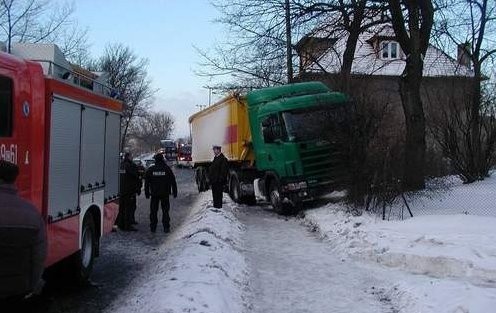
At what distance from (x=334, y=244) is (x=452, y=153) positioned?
7.04 metres

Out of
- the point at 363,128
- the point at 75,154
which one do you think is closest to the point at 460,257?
the point at 75,154

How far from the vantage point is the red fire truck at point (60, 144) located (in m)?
6.80

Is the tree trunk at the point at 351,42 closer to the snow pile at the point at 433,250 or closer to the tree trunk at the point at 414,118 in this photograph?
the tree trunk at the point at 414,118

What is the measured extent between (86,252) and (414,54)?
10408 mm

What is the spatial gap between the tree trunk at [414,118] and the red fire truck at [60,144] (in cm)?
750

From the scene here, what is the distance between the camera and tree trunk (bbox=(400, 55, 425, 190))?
15117 millimetres

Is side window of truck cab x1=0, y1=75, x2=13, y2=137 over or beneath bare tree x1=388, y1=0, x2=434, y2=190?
beneath

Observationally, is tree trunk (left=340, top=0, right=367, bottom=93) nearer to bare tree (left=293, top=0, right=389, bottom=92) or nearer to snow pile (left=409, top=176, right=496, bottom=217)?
bare tree (left=293, top=0, right=389, bottom=92)

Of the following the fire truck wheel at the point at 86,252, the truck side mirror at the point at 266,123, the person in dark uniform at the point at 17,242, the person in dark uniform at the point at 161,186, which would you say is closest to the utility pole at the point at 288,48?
the truck side mirror at the point at 266,123

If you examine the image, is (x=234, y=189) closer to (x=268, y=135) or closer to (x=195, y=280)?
(x=268, y=135)

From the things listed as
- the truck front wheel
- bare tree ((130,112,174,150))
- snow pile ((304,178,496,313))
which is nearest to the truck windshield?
the truck front wheel

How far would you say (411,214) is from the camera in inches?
508

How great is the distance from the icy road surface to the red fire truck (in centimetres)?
242

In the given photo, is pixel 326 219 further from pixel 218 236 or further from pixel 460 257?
pixel 460 257
